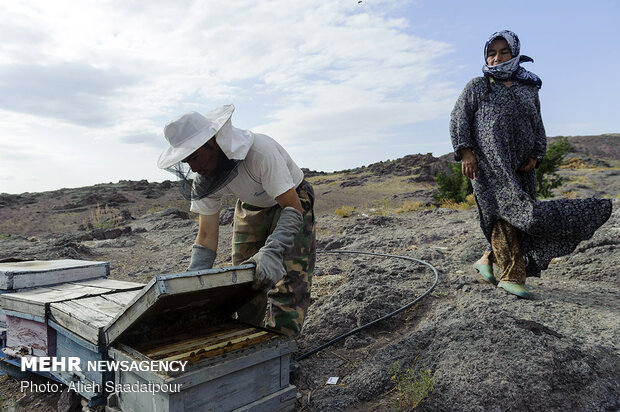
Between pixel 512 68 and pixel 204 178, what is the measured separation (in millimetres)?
2416

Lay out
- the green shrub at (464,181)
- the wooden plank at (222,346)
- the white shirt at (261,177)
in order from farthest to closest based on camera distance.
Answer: the green shrub at (464,181), the white shirt at (261,177), the wooden plank at (222,346)

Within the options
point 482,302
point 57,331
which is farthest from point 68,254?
point 482,302

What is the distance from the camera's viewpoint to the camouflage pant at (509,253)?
10.6 feet

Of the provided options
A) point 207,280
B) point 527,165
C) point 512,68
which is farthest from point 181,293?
point 512,68

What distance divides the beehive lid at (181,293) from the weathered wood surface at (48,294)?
72 centimetres

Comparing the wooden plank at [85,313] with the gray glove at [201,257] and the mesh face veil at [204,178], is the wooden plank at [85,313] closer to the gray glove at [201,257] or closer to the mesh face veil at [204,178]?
the gray glove at [201,257]

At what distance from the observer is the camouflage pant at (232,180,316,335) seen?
106 inches

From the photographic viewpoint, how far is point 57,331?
250 centimetres

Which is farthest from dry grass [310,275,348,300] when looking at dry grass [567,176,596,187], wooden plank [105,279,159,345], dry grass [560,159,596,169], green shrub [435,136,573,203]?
dry grass [560,159,596,169]

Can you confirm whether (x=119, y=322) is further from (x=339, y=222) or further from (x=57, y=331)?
(x=339, y=222)

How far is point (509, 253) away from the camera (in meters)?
3.24

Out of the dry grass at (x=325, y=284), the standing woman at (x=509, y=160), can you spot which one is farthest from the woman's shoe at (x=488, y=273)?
the dry grass at (x=325, y=284)

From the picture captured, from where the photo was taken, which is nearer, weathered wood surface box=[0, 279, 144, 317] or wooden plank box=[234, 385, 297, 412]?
wooden plank box=[234, 385, 297, 412]

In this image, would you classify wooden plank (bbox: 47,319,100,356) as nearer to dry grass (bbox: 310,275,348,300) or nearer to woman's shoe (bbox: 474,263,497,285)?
dry grass (bbox: 310,275,348,300)
